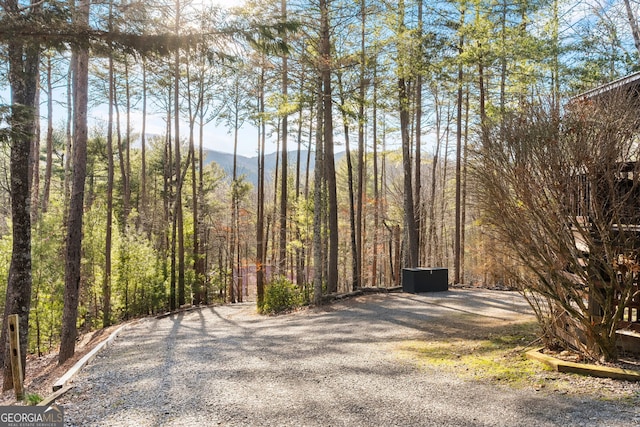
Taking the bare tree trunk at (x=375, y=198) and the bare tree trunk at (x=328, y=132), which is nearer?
the bare tree trunk at (x=328, y=132)

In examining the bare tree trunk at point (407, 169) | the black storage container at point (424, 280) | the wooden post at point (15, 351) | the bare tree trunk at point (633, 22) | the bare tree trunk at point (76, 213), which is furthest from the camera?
the black storage container at point (424, 280)

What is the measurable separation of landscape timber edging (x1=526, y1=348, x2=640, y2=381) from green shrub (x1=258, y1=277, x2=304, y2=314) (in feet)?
28.0

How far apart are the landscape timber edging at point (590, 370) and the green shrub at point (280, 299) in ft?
28.0

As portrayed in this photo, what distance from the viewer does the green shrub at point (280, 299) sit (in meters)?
12.6

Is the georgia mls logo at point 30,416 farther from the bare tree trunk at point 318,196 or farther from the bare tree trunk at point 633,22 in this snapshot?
the bare tree trunk at point 633,22

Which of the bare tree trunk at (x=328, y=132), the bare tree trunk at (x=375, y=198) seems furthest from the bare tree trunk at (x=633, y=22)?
the bare tree trunk at (x=328, y=132)

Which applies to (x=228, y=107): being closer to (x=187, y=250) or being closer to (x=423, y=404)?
(x=187, y=250)

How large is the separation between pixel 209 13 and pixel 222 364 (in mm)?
4558

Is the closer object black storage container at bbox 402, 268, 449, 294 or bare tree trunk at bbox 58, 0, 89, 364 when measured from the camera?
bare tree trunk at bbox 58, 0, 89, 364

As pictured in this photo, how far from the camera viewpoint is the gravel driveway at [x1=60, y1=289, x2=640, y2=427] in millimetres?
3635

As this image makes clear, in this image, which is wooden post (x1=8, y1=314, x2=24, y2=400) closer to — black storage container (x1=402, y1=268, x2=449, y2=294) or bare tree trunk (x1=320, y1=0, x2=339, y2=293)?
bare tree trunk (x1=320, y1=0, x2=339, y2=293)

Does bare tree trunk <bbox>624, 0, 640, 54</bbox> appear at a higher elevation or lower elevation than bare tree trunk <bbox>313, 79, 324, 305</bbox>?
higher

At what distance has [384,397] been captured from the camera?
13.7 feet

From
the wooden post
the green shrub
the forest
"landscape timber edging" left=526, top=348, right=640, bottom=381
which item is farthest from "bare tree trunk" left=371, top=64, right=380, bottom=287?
the wooden post
